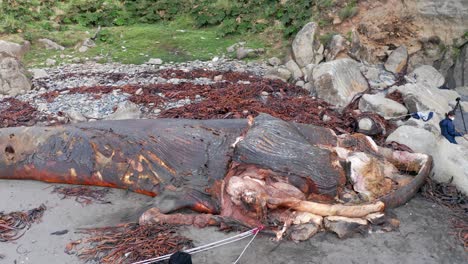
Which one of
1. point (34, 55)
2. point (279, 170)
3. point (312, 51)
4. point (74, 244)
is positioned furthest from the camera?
point (34, 55)

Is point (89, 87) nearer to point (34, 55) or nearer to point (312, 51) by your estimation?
point (34, 55)

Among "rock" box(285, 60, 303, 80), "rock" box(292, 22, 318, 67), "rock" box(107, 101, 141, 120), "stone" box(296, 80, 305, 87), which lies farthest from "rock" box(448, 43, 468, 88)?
"rock" box(107, 101, 141, 120)

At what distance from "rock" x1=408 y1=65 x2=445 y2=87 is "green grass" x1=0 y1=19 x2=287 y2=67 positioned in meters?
3.91

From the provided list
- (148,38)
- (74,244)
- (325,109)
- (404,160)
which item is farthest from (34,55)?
(404,160)

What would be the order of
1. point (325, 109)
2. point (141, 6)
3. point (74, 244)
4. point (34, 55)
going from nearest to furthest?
point (74, 244), point (325, 109), point (34, 55), point (141, 6)

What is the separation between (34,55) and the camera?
13.5m

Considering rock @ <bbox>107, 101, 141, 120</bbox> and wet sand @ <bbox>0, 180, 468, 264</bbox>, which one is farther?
rock @ <bbox>107, 101, 141, 120</bbox>

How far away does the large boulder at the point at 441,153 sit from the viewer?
5.96 metres

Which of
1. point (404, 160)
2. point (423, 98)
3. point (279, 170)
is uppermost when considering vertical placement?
point (279, 170)

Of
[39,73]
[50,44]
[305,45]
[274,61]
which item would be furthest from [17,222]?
[50,44]

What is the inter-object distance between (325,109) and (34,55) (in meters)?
9.10

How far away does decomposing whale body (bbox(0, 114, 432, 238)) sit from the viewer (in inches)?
207

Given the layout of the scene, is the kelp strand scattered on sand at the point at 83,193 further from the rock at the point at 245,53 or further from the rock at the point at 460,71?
the rock at the point at 460,71

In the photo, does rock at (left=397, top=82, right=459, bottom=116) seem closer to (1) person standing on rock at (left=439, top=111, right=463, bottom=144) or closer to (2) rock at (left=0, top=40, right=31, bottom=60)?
(1) person standing on rock at (left=439, top=111, right=463, bottom=144)
